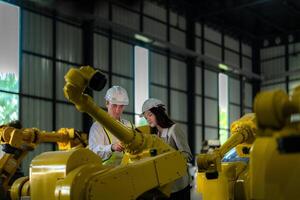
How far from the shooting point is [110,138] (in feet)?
17.7

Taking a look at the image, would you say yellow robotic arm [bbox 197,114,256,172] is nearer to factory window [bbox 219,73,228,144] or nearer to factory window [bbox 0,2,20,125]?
factory window [bbox 0,2,20,125]

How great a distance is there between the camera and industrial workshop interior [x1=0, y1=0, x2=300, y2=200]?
12.2 feet

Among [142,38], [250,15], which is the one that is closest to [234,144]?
[142,38]

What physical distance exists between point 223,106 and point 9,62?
45.8 ft

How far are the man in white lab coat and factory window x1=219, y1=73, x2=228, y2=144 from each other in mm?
21437

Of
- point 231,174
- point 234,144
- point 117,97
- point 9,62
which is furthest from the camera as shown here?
point 9,62

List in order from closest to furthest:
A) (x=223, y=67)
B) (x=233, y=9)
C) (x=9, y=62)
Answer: (x=9, y=62)
(x=233, y=9)
(x=223, y=67)

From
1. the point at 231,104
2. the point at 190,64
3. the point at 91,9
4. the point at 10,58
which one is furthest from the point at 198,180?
the point at 231,104

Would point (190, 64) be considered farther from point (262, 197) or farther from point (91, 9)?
point (262, 197)

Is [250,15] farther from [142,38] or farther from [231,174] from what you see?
[231,174]

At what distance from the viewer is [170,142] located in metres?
5.34

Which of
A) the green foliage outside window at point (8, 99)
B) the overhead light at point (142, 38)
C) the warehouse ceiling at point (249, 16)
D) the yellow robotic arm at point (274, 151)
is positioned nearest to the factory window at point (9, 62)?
the green foliage outside window at point (8, 99)

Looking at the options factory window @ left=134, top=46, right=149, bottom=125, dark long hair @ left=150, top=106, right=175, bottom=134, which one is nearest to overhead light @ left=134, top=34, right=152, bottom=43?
factory window @ left=134, top=46, right=149, bottom=125

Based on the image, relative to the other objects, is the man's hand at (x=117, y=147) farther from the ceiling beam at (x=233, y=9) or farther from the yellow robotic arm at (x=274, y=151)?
the ceiling beam at (x=233, y=9)
